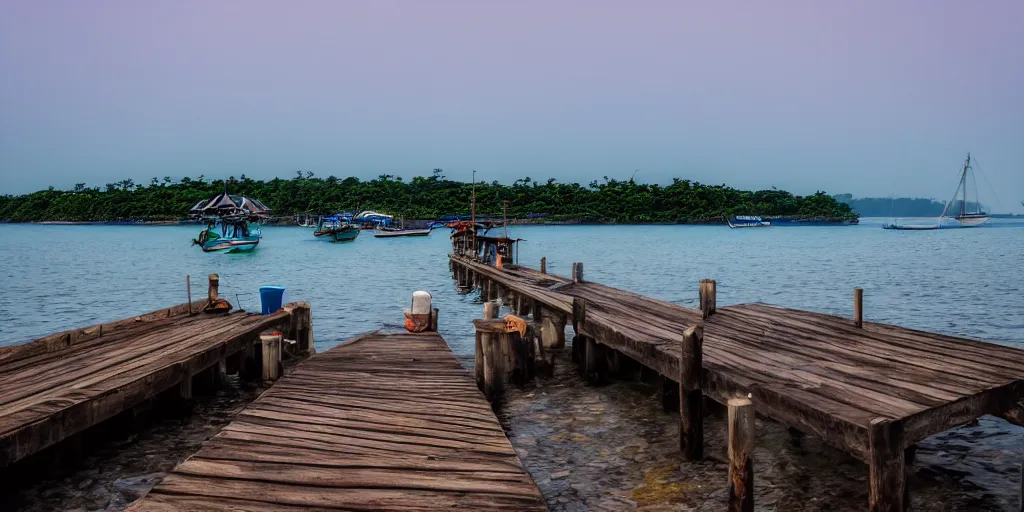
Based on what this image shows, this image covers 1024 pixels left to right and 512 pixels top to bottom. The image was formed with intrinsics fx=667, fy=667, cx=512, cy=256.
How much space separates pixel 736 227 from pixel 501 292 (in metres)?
179

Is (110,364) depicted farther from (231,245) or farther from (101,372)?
(231,245)

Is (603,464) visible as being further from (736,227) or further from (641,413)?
(736,227)

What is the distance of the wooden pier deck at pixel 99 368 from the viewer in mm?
6582

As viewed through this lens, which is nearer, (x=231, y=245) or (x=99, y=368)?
(x=99, y=368)

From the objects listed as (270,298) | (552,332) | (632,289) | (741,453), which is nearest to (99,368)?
(270,298)

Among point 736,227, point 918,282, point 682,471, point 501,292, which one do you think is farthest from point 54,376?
point 736,227

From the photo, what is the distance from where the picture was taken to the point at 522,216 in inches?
7382

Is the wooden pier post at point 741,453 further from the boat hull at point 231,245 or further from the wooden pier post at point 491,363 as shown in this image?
the boat hull at point 231,245

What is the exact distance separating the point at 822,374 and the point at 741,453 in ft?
7.35

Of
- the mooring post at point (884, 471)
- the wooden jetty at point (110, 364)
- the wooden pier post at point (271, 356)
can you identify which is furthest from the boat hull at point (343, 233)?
the mooring post at point (884, 471)

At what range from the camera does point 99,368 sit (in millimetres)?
8891

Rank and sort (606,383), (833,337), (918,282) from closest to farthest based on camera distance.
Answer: (833,337) → (606,383) → (918,282)

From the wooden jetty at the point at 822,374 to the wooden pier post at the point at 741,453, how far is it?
→ 1 centimetres

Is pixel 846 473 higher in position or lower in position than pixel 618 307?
lower
